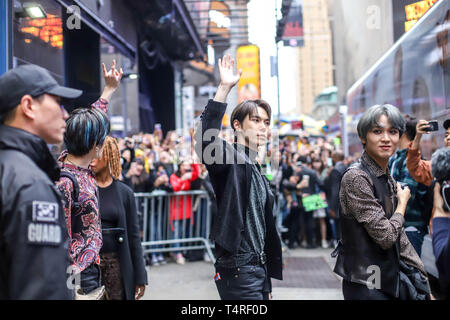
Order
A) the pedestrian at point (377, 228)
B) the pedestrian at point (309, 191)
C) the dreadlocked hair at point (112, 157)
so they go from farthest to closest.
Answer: the pedestrian at point (309, 191)
the dreadlocked hair at point (112, 157)
the pedestrian at point (377, 228)

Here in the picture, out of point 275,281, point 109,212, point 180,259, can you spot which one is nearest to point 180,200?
point 180,259

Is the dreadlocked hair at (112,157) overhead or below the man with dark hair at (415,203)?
overhead

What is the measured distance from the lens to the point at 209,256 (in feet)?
32.1

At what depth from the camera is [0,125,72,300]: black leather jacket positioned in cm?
169

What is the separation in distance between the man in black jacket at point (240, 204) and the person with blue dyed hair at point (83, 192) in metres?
0.70

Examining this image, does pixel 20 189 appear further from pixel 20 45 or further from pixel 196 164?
pixel 196 164

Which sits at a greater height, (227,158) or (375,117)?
(375,117)

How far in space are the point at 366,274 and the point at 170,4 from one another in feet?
35.9

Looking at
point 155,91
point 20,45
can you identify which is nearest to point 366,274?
point 20,45

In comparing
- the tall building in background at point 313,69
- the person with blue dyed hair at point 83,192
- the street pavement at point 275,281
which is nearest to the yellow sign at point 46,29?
the person with blue dyed hair at point 83,192

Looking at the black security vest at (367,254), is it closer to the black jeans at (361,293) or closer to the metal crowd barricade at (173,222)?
the black jeans at (361,293)

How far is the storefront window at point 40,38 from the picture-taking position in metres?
5.37

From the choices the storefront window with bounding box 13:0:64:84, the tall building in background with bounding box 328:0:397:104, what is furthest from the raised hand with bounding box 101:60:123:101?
the tall building in background with bounding box 328:0:397:104

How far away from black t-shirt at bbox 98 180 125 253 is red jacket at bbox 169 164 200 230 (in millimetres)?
5793
